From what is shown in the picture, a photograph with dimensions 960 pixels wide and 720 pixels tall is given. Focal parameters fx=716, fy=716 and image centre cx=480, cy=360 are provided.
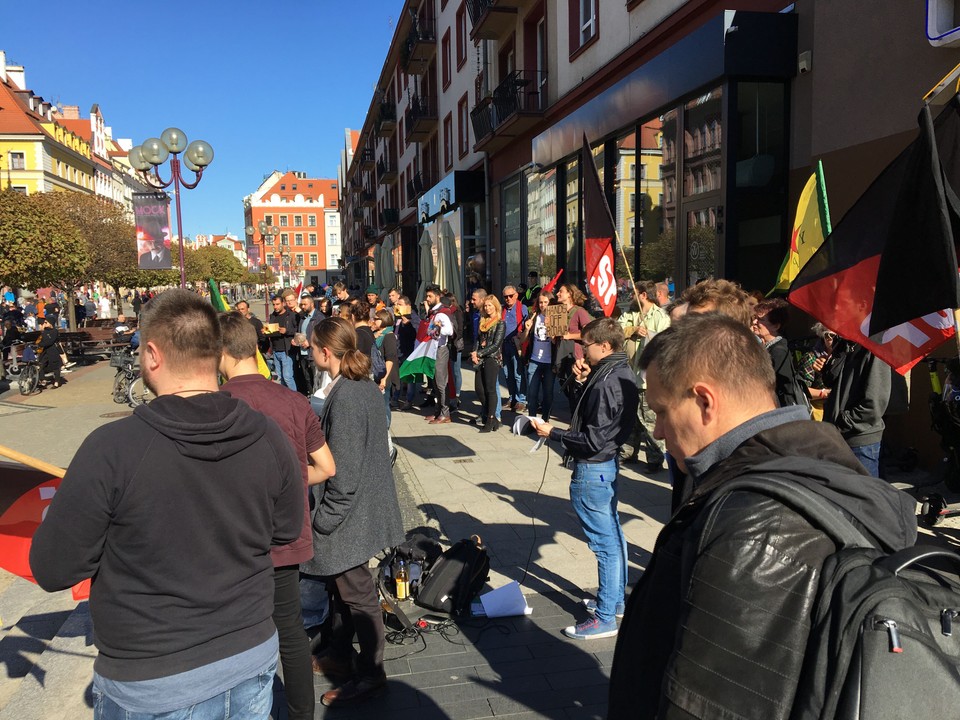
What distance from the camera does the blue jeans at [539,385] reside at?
9.80 m

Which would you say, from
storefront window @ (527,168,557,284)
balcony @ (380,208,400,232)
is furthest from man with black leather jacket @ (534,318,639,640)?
balcony @ (380,208,400,232)

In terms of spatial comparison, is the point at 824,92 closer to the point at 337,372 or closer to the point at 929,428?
the point at 929,428

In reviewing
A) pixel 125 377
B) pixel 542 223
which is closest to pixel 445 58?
pixel 542 223

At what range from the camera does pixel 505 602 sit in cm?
454

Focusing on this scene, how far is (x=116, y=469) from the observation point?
183 centimetres

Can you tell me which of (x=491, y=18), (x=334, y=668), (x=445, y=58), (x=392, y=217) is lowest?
(x=334, y=668)

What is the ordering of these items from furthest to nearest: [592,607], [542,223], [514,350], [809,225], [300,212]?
[300,212] < [542,223] < [514,350] < [809,225] < [592,607]

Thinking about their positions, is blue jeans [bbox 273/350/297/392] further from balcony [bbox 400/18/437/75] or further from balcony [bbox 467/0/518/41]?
balcony [bbox 400/18/437/75]

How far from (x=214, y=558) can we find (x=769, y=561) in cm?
149

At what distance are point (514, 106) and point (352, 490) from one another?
15.0 meters

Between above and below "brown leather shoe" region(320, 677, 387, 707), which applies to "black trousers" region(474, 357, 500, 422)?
above

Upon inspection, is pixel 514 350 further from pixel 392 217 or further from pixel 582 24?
pixel 392 217

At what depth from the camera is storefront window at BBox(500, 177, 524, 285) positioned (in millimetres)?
18859

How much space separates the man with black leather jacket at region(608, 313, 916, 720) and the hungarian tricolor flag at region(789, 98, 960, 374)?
1.42 metres
